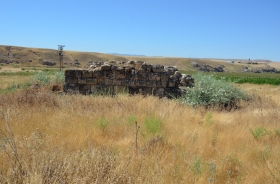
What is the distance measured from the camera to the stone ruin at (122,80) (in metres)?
12.1

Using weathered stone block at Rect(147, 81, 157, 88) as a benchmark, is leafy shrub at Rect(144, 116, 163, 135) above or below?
below

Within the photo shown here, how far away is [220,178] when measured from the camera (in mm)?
3719

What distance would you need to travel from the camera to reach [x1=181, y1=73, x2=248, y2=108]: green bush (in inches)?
429

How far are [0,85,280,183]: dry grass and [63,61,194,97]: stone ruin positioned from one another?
403 centimetres

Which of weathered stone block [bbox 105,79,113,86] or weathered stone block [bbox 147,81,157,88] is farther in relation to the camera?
weathered stone block [bbox 147,81,157,88]

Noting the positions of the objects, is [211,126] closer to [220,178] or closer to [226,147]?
[226,147]

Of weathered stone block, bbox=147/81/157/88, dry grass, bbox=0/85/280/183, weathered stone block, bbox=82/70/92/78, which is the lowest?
dry grass, bbox=0/85/280/183

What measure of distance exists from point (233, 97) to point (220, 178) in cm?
905

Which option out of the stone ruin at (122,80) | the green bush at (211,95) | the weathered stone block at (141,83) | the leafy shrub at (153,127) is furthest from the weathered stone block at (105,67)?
the leafy shrub at (153,127)

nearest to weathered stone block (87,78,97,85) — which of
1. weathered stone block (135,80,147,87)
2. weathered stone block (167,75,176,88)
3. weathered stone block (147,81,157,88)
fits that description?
weathered stone block (135,80,147,87)

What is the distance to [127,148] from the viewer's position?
445 cm

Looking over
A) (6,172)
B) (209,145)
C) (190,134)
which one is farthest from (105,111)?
(6,172)

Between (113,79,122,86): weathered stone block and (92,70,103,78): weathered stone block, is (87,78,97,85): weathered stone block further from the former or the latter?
(113,79,122,86): weathered stone block

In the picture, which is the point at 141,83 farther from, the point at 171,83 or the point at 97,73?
the point at 97,73
